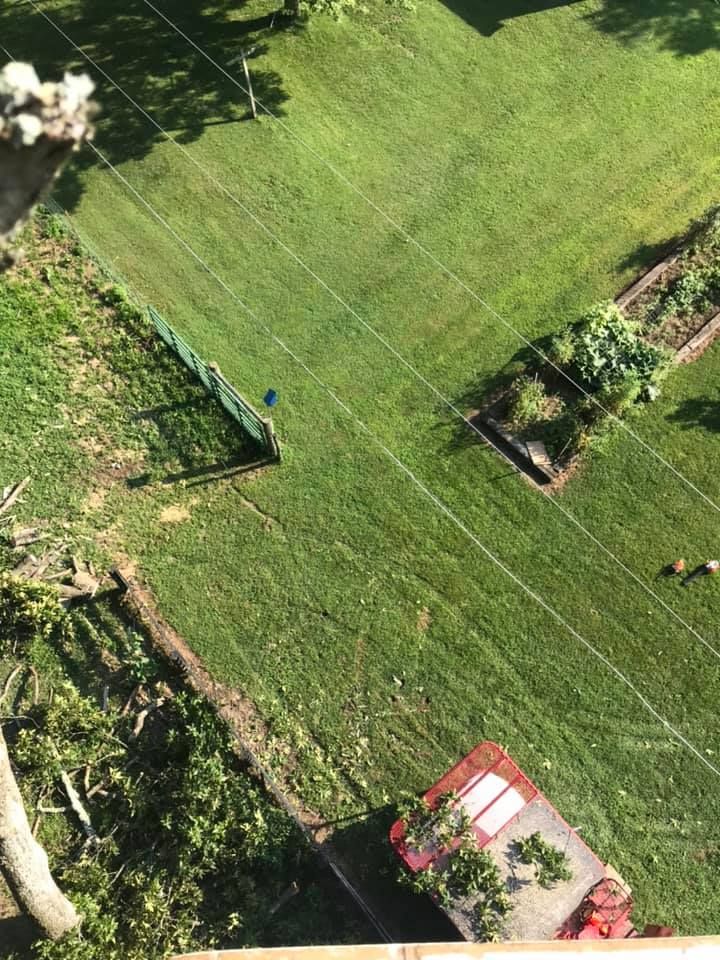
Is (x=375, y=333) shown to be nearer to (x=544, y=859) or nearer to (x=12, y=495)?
(x=12, y=495)

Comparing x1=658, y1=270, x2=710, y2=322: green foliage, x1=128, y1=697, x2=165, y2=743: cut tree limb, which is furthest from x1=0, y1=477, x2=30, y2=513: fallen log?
x1=658, y1=270, x2=710, y2=322: green foliage

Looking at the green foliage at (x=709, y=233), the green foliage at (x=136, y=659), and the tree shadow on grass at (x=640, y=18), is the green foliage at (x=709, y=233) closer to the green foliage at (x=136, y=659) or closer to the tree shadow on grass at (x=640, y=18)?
the tree shadow on grass at (x=640, y=18)

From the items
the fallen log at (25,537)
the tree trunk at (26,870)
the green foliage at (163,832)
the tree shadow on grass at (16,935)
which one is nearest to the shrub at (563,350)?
the green foliage at (163,832)

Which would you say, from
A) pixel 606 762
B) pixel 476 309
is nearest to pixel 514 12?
pixel 476 309

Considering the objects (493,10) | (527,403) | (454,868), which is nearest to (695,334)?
(527,403)

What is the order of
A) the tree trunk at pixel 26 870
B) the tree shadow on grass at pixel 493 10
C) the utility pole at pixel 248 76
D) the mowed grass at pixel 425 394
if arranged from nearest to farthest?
the tree trunk at pixel 26 870 < the mowed grass at pixel 425 394 < the utility pole at pixel 248 76 < the tree shadow on grass at pixel 493 10

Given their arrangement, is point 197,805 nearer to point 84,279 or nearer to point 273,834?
point 273,834
